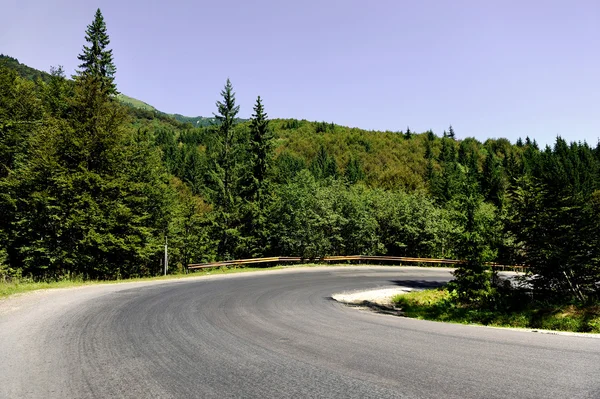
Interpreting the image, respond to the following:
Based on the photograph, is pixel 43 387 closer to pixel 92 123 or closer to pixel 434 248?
pixel 92 123

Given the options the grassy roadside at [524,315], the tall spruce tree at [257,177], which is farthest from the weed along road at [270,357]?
the tall spruce tree at [257,177]

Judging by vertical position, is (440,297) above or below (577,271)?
below

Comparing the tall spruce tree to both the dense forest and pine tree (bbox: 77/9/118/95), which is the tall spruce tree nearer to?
the dense forest

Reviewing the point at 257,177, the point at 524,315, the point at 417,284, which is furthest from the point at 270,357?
the point at 257,177

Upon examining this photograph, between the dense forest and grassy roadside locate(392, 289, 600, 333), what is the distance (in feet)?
5.01

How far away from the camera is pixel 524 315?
421 inches

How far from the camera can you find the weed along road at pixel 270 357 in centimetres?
412

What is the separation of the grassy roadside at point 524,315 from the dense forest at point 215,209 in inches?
60.1

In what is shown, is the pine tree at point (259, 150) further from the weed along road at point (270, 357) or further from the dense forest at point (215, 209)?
the weed along road at point (270, 357)

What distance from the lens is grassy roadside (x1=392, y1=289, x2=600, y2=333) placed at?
9.39 metres

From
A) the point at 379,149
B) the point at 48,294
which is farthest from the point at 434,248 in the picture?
the point at 379,149

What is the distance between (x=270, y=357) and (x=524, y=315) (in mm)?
9376

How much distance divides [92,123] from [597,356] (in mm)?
26742

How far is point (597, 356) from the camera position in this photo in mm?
5297
